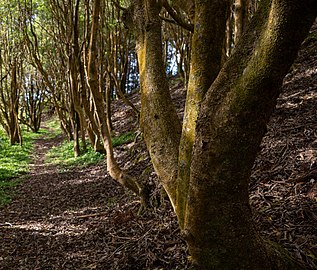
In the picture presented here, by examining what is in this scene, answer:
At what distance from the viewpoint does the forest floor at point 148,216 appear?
10.2 ft

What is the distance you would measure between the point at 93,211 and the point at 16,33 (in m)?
11.7

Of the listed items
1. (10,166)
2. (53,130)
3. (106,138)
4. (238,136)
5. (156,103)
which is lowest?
(10,166)

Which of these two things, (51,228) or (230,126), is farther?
(51,228)

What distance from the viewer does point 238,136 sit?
176cm

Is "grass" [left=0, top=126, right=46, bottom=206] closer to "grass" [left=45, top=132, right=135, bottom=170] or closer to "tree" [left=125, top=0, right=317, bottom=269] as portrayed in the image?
"grass" [left=45, top=132, right=135, bottom=170]

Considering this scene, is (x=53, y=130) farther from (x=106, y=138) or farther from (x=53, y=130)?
(x=106, y=138)

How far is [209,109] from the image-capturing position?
188 cm

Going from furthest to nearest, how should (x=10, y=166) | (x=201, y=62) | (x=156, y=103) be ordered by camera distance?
(x=10, y=166), (x=156, y=103), (x=201, y=62)

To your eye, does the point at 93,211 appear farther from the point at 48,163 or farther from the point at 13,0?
the point at 13,0

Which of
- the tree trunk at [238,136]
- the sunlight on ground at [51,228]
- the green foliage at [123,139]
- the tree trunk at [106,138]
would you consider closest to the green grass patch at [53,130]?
the green foliage at [123,139]

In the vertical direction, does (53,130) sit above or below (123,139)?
below

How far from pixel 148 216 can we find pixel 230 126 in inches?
121

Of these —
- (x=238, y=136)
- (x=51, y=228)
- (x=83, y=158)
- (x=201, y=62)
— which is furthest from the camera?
(x=83, y=158)

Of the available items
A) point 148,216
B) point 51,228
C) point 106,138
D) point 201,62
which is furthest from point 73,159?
point 201,62
